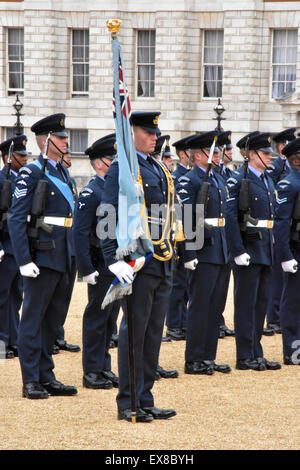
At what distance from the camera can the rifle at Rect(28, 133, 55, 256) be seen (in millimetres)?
7184

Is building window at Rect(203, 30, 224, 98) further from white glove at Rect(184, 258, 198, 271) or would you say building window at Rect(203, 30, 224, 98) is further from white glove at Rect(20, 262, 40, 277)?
white glove at Rect(20, 262, 40, 277)

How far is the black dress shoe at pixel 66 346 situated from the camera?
9.43m

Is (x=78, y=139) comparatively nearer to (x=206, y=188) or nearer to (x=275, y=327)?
(x=275, y=327)

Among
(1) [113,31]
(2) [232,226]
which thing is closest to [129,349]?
(1) [113,31]

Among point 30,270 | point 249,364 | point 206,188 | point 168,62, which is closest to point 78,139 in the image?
point 168,62

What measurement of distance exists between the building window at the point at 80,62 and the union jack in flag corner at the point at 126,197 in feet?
99.9

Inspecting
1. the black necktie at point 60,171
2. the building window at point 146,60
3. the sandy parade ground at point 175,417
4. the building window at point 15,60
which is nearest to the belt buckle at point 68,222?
the black necktie at point 60,171

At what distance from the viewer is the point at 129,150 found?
6340 mm

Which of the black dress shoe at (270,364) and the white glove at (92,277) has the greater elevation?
the white glove at (92,277)

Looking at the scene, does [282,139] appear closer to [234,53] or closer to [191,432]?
[191,432]

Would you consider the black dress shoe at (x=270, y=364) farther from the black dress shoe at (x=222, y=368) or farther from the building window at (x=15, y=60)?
the building window at (x=15, y=60)

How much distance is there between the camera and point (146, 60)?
35.6 m

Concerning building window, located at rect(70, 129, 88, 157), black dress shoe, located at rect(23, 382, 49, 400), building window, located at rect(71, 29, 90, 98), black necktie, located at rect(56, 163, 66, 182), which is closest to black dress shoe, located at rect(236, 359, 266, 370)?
black dress shoe, located at rect(23, 382, 49, 400)

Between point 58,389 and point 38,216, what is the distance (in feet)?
4.22
